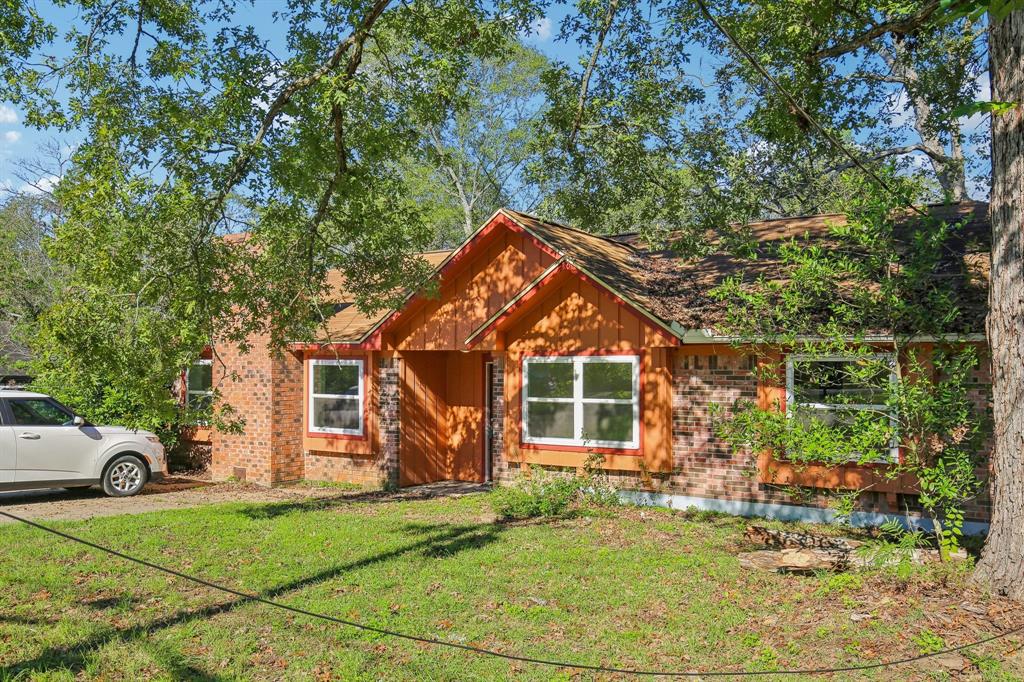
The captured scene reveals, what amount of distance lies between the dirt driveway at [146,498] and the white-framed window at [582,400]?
4.07 meters

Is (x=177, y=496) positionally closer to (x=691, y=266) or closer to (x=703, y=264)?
(x=691, y=266)

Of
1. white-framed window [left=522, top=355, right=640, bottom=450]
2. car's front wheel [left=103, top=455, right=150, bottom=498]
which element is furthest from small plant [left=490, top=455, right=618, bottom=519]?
car's front wheel [left=103, top=455, right=150, bottom=498]

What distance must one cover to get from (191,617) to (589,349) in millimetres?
7525

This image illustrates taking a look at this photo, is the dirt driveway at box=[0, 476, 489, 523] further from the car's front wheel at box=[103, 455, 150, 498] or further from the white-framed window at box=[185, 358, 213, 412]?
the white-framed window at box=[185, 358, 213, 412]

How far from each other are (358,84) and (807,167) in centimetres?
1455

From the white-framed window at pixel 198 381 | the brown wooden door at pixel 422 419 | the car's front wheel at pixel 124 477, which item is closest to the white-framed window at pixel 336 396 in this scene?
the brown wooden door at pixel 422 419

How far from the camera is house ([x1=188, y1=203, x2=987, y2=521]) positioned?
38.7 feet

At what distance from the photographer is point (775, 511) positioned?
11.4 m

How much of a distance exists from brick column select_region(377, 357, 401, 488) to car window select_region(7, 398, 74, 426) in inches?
208

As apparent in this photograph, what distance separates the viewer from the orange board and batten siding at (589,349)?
12180 mm

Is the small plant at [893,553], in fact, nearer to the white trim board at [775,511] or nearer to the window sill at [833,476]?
the white trim board at [775,511]

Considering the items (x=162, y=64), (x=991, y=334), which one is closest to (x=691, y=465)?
(x=991, y=334)

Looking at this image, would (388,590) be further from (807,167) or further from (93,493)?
(807,167)

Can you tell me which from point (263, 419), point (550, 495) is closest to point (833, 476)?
point (550, 495)
